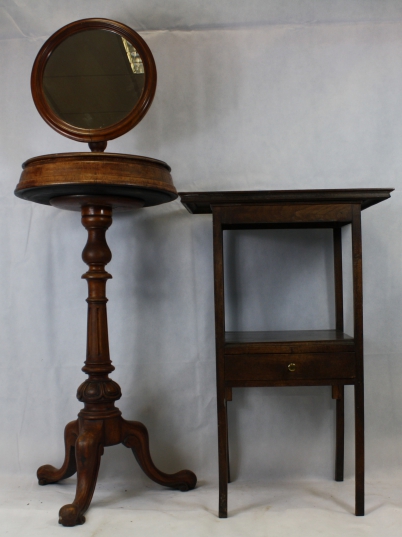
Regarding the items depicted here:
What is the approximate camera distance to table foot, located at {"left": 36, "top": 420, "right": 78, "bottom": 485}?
188cm

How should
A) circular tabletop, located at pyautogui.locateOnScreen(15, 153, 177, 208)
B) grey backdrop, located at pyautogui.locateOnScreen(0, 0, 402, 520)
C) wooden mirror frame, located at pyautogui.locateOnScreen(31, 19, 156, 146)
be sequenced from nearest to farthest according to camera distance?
circular tabletop, located at pyautogui.locateOnScreen(15, 153, 177, 208) → wooden mirror frame, located at pyautogui.locateOnScreen(31, 19, 156, 146) → grey backdrop, located at pyautogui.locateOnScreen(0, 0, 402, 520)

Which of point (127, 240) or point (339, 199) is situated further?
point (127, 240)

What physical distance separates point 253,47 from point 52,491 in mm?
1833

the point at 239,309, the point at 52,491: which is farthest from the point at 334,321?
the point at 52,491

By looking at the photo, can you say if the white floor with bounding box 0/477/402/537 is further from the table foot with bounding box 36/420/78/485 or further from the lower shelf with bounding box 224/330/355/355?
the lower shelf with bounding box 224/330/355/355

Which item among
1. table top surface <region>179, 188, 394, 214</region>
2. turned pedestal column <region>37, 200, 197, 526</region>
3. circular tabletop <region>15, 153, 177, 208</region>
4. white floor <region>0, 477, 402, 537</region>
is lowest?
white floor <region>0, 477, 402, 537</region>

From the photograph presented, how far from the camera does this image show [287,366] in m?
1.67

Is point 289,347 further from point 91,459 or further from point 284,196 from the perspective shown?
point 91,459

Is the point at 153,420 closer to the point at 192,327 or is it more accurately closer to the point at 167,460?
the point at 167,460

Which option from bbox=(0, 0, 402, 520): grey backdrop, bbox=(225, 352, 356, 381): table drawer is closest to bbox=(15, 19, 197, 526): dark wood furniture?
bbox=(0, 0, 402, 520): grey backdrop

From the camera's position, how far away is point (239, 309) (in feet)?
6.89

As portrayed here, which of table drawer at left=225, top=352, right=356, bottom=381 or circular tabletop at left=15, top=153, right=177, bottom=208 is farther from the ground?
circular tabletop at left=15, top=153, right=177, bottom=208

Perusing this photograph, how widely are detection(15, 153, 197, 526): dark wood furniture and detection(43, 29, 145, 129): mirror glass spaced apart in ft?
1.06

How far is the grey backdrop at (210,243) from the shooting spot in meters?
2.08
